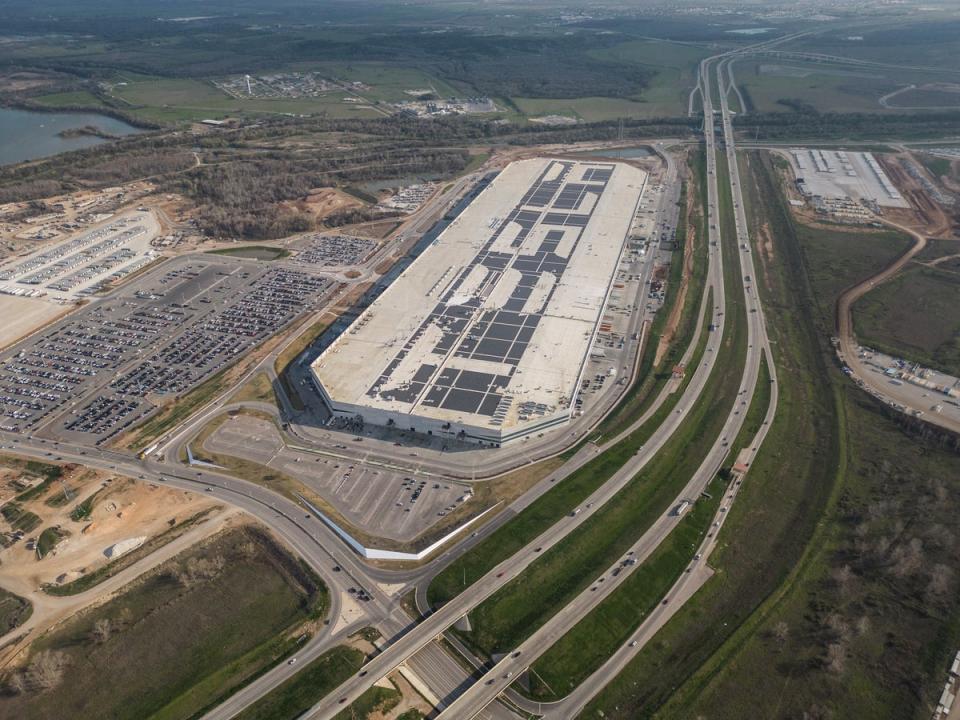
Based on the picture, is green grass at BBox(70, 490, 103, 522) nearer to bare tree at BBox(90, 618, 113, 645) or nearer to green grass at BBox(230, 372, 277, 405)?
bare tree at BBox(90, 618, 113, 645)

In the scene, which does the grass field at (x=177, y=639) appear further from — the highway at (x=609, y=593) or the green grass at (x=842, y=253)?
the green grass at (x=842, y=253)

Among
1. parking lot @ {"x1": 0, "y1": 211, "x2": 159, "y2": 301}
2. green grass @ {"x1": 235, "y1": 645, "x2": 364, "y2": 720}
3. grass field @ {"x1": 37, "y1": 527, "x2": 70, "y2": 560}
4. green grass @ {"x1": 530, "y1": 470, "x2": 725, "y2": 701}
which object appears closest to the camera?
green grass @ {"x1": 235, "y1": 645, "x2": 364, "y2": 720}

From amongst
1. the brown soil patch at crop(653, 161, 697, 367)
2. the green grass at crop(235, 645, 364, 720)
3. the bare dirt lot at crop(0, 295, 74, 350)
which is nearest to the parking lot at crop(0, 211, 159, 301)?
the bare dirt lot at crop(0, 295, 74, 350)

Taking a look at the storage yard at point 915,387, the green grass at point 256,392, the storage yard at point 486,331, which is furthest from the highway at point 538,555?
the green grass at point 256,392

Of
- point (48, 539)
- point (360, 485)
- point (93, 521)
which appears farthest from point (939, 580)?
point (48, 539)

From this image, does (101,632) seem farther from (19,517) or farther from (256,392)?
(256,392)
